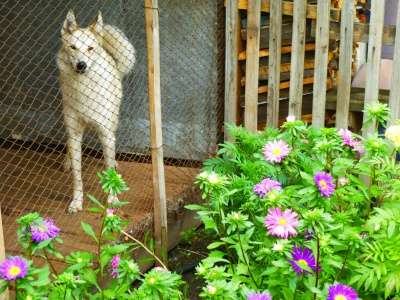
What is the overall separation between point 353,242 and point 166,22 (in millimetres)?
2970

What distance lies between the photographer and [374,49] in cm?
353

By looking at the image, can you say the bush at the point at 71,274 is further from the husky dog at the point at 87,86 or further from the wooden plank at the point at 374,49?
the wooden plank at the point at 374,49

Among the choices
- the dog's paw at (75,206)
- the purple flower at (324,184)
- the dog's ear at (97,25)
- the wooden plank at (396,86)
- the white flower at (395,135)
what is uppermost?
the dog's ear at (97,25)

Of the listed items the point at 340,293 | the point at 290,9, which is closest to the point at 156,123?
the point at 290,9

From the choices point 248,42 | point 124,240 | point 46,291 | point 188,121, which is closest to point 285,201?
point 46,291

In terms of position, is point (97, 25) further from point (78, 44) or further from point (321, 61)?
point (321, 61)

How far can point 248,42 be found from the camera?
12.6 ft

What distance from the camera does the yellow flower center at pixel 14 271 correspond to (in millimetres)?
1612

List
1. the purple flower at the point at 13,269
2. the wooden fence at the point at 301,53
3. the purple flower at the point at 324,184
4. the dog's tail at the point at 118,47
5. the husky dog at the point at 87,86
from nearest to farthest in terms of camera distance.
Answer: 1. the purple flower at the point at 13,269
2. the purple flower at the point at 324,184
3. the wooden fence at the point at 301,53
4. the husky dog at the point at 87,86
5. the dog's tail at the point at 118,47

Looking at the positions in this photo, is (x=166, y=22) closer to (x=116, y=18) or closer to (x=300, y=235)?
(x=116, y=18)

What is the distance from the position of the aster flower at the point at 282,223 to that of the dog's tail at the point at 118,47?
2469 mm

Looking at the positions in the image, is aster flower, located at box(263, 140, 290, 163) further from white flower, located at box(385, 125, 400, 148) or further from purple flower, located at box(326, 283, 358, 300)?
purple flower, located at box(326, 283, 358, 300)

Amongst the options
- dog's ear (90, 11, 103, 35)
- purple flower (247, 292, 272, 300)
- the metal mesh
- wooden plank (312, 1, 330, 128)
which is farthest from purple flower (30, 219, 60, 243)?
wooden plank (312, 1, 330, 128)

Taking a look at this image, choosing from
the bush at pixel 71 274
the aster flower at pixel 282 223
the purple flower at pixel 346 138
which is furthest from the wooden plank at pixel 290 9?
the bush at pixel 71 274
